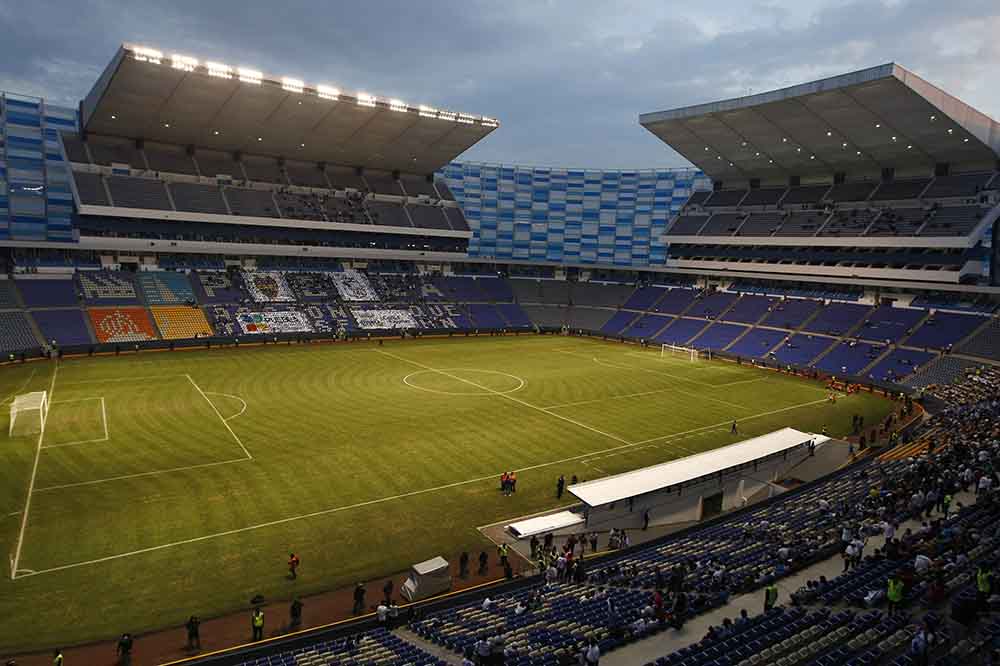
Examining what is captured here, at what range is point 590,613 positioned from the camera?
14.1 metres

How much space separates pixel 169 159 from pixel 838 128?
229 feet

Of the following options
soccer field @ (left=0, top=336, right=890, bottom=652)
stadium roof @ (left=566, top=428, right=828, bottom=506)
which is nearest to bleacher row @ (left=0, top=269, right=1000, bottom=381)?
soccer field @ (left=0, top=336, right=890, bottom=652)

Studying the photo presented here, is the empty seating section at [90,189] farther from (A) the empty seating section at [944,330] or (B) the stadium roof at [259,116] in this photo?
(A) the empty seating section at [944,330]

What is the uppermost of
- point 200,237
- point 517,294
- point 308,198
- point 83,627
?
point 308,198

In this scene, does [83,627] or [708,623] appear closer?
[708,623]

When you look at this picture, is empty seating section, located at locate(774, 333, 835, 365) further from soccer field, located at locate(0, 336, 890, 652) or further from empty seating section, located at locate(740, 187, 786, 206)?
empty seating section, located at locate(740, 187, 786, 206)

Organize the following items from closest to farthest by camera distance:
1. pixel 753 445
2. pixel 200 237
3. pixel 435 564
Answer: pixel 435 564 → pixel 753 445 → pixel 200 237

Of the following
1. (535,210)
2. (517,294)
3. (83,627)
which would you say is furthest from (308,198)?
(83,627)

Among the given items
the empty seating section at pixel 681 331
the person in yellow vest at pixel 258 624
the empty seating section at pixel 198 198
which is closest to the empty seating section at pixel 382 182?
the empty seating section at pixel 198 198

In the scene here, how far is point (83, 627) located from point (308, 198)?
65574 millimetres

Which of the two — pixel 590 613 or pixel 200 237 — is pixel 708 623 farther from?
pixel 200 237

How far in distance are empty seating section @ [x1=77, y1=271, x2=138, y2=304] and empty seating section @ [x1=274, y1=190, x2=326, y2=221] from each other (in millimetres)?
18585

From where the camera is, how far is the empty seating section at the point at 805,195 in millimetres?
69250

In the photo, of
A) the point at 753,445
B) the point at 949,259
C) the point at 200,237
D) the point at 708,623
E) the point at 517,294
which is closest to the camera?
the point at 708,623
